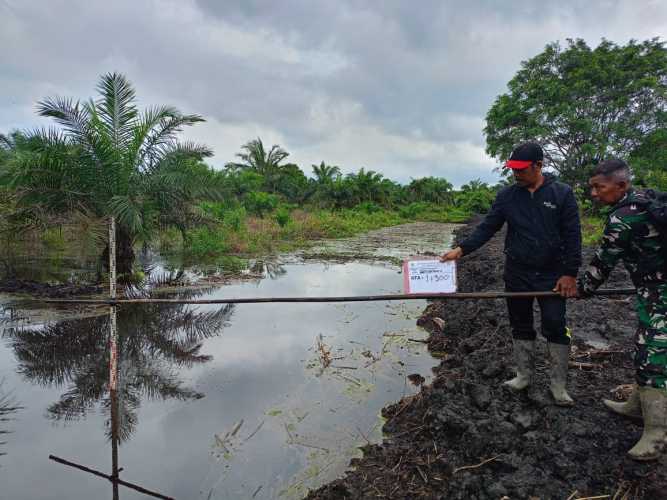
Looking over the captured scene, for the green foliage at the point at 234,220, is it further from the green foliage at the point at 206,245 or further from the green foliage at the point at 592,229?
the green foliage at the point at 592,229

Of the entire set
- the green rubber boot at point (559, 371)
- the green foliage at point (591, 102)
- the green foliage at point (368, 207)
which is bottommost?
the green rubber boot at point (559, 371)

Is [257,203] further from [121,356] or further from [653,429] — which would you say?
[653,429]

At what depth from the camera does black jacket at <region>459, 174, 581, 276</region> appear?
2580 mm

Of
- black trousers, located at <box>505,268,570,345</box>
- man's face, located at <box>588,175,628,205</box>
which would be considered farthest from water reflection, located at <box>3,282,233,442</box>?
man's face, located at <box>588,175,628,205</box>

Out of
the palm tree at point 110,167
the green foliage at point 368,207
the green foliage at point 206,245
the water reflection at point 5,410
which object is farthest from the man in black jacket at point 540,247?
the green foliage at point 368,207

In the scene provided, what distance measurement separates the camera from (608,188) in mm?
2295

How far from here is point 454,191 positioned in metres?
44.5

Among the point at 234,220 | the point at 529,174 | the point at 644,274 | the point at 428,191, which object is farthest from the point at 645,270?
the point at 428,191

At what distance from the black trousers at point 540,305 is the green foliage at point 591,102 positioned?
18.4 metres

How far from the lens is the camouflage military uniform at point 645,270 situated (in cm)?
215

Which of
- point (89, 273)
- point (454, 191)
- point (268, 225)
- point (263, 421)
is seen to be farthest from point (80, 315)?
point (454, 191)

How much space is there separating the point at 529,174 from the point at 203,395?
11.4 feet

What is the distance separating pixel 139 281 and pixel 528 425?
8245 millimetres

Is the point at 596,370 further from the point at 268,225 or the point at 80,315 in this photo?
the point at 268,225
